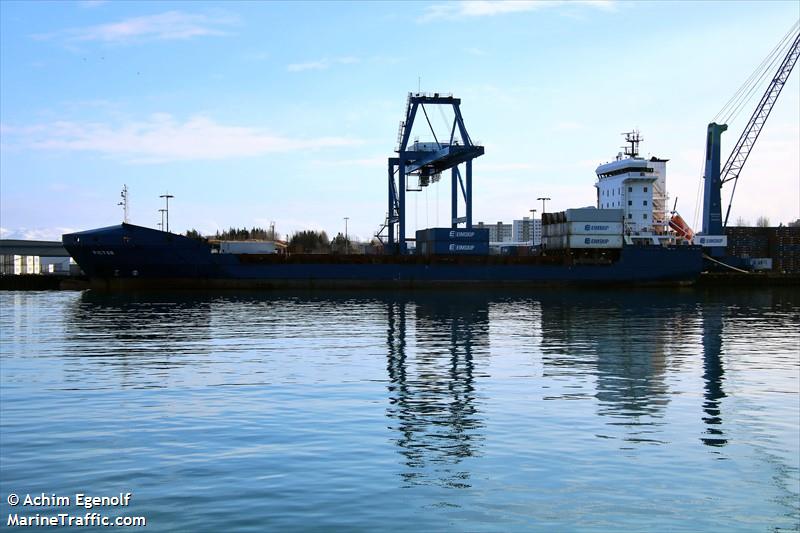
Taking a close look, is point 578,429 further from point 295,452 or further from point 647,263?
point 647,263

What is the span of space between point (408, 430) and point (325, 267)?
64593 mm

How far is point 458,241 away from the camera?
8444cm

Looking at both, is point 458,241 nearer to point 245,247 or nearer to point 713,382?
point 245,247

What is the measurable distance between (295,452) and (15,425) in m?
7.03

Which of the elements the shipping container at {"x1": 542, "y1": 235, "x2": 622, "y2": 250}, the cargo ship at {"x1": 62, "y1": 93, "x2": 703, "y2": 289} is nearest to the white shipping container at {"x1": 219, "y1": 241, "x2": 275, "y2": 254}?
the cargo ship at {"x1": 62, "y1": 93, "x2": 703, "y2": 289}

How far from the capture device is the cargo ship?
76.4m

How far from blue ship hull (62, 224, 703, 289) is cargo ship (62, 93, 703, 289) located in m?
0.11

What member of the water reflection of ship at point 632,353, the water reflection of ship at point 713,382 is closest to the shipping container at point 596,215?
the water reflection of ship at point 632,353

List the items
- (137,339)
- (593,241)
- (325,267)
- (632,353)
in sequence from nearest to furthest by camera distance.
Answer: (632,353) < (137,339) < (325,267) < (593,241)

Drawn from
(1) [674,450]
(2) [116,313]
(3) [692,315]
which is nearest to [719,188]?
(3) [692,315]

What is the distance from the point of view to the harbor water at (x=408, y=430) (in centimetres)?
1150

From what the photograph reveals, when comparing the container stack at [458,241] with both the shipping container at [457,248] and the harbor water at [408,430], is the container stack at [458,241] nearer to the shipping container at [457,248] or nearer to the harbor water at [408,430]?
the shipping container at [457,248]

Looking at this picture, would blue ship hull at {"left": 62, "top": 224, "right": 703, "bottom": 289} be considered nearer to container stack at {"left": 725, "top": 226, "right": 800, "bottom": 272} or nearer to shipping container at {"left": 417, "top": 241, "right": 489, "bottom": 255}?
shipping container at {"left": 417, "top": 241, "right": 489, "bottom": 255}

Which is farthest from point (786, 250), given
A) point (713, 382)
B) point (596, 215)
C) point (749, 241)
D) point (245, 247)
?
point (713, 382)
